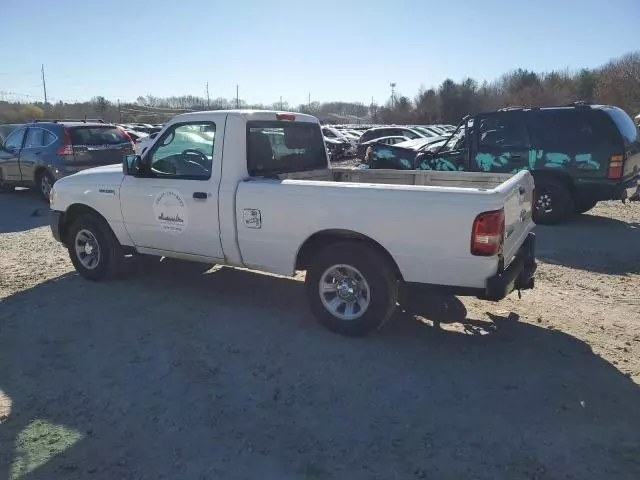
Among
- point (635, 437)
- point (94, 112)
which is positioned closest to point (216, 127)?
point (635, 437)

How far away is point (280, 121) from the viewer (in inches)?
204

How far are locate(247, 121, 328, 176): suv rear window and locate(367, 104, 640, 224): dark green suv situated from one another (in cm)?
445

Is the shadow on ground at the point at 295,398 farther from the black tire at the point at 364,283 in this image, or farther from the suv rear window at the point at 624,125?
the suv rear window at the point at 624,125

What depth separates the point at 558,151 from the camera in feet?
27.9

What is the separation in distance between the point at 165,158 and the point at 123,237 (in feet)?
3.51

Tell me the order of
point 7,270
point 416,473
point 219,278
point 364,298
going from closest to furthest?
point 416,473
point 364,298
point 219,278
point 7,270

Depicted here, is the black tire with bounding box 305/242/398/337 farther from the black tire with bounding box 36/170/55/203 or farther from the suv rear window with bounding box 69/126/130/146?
the black tire with bounding box 36/170/55/203

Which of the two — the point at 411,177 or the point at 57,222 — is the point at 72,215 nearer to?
the point at 57,222

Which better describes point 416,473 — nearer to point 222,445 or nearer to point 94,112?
point 222,445

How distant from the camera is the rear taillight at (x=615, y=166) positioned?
26.3ft

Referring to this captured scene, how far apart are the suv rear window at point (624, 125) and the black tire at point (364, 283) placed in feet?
20.1

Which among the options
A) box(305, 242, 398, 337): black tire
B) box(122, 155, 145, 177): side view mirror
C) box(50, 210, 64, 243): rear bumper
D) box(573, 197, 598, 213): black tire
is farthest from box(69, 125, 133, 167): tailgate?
box(573, 197, 598, 213): black tire

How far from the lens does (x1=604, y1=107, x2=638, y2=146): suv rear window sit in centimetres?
804

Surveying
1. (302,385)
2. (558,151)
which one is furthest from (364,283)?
(558,151)
